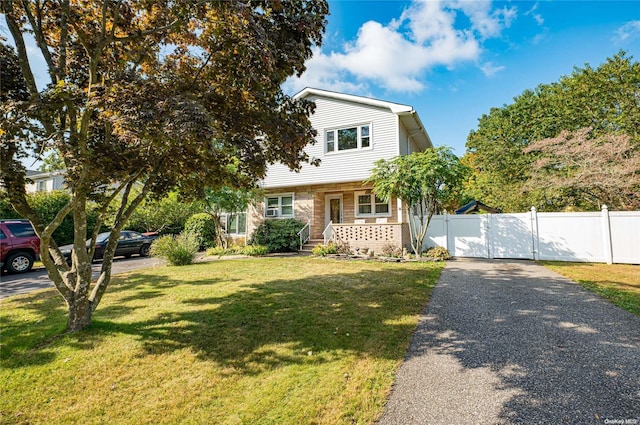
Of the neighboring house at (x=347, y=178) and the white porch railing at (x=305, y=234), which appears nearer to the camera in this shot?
the neighboring house at (x=347, y=178)

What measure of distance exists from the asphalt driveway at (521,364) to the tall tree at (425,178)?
517 cm

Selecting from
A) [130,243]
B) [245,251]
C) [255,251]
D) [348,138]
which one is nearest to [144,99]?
[255,251]

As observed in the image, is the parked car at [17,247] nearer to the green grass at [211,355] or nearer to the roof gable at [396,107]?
the green grass at [211,355]

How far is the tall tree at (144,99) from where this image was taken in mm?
3289

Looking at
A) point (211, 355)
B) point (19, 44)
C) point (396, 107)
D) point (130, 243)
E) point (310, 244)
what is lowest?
point (211, 355)

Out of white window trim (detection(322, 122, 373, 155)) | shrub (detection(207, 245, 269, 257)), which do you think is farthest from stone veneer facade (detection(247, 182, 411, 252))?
shrub (detection(207, 245, 269, 257))

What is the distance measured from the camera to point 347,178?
13.7m

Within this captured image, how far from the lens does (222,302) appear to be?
5.74 m

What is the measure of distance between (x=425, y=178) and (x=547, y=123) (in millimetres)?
18292

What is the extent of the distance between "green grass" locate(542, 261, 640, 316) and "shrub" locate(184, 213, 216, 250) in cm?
1595

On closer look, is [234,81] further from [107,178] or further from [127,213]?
[127,213]

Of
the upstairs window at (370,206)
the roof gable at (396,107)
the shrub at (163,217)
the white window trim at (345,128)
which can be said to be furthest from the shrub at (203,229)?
the roof gable at (396,107)

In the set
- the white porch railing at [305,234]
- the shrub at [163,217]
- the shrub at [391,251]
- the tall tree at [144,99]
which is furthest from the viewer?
the shrub at [163,217]

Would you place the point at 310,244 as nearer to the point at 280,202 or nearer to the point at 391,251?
the point at 280,202
